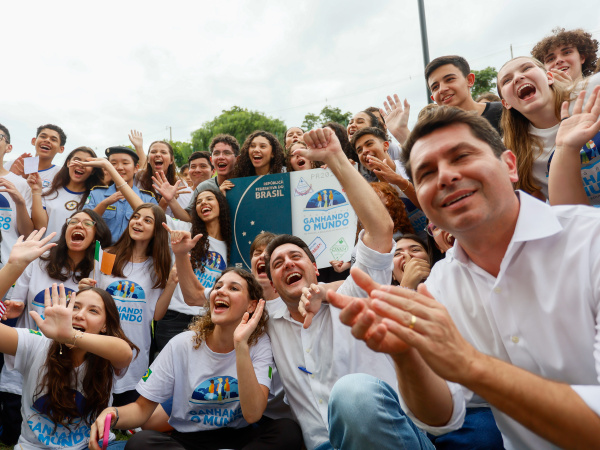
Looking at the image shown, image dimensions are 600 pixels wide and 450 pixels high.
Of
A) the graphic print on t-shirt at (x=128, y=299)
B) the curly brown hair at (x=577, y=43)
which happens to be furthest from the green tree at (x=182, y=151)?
the curly brown hair at (x=577, y=43)

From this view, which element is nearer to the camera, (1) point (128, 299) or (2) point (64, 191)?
(1) point (128, 299)

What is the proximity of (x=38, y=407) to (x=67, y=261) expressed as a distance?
172cm

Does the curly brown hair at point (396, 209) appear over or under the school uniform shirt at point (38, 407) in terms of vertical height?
over

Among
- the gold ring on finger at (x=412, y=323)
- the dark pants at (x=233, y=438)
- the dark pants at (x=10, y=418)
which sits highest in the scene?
the gold ring on finger at (x=412, y=323)

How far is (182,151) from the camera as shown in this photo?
1427 inches

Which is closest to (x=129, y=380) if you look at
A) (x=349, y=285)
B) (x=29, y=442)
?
(x=29, y=442)

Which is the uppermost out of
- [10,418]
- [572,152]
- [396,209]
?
[572,152]

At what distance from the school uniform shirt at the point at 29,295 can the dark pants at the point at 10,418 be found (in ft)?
0.30

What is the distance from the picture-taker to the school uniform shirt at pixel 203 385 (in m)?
3.04

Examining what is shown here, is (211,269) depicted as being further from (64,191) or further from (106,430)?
(64,191)

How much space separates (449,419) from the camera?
1729 millimetres

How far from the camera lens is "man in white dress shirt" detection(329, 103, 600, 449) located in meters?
1.27

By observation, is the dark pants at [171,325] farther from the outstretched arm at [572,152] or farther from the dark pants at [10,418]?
the outstretched arm at [572,152]

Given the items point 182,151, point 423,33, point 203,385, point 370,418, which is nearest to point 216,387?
point 203,385
